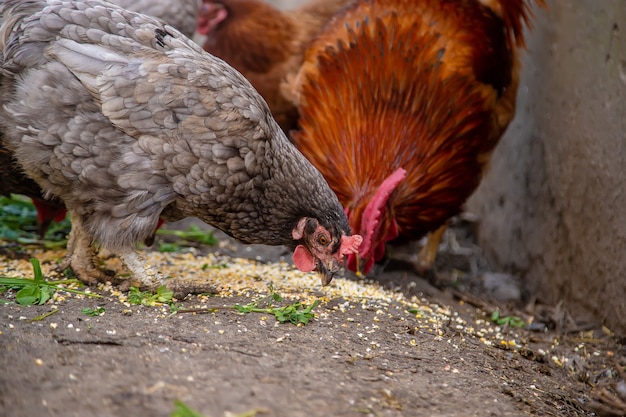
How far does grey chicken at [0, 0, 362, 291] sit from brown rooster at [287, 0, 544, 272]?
590 mm

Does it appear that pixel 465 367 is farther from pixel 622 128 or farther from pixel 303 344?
pixel 622 128

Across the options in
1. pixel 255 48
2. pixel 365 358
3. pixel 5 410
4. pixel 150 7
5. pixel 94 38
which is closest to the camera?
pixel 5 410

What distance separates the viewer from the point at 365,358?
2.69 metres

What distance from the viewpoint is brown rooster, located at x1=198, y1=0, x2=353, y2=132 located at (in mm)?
4871

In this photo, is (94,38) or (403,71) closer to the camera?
(94,38)

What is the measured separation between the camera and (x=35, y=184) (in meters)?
3.53

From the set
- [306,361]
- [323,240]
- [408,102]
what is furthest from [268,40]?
[306,361]

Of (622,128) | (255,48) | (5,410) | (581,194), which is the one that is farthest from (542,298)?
(5,410)

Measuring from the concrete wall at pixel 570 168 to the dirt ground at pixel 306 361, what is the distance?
1.33 feet

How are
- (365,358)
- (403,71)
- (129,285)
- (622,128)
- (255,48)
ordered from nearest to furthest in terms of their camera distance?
(365,358), (129,285), (622,128), (403,71), (255,48)

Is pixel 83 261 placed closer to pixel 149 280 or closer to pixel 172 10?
pixel 149 280

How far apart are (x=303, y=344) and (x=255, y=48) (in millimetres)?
2983

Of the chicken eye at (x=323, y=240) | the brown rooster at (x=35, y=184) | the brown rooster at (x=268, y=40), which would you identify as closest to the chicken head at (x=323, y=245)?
the chicken eye at (x=323, y=240)

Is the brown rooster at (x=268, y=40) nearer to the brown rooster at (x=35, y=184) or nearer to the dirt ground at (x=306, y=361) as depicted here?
the brown rooster at (x=35, y=184)
